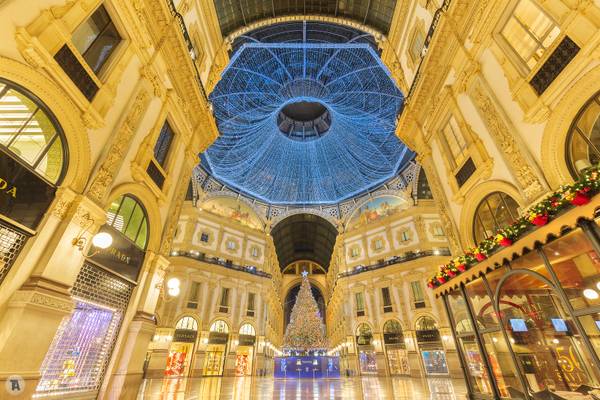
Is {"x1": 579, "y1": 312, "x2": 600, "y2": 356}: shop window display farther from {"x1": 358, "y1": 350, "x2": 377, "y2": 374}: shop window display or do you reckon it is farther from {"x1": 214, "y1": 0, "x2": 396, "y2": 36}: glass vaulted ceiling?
{"x1": 358, "y1": 350, "x2": 377, "y2": 374}: shop window display

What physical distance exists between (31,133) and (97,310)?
5557 millimetres

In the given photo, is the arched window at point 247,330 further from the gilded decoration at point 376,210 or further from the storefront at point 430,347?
the gilded decoration at point 376,210

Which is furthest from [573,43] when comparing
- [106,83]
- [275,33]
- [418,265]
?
[418,265]

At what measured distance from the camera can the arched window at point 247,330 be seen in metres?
28.7

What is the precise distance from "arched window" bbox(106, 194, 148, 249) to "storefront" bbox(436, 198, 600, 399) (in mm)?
11357

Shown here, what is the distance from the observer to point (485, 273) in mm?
7109

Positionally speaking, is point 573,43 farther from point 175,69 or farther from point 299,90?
point 299,90

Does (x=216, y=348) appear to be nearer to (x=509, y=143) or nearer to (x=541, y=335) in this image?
(x=541, y=335)

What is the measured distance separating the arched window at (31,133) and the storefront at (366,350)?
3020cm

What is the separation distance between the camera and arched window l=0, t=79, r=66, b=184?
5.95m

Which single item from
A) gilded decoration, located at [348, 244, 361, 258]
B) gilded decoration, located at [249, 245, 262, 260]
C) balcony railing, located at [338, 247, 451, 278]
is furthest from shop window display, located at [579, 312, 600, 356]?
gilded decoration, located at [249, 245, 262, 260]

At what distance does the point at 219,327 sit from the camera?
27.2 metres

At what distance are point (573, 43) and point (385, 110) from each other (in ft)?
60.9

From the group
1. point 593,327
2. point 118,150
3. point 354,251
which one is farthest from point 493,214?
point 354,251
